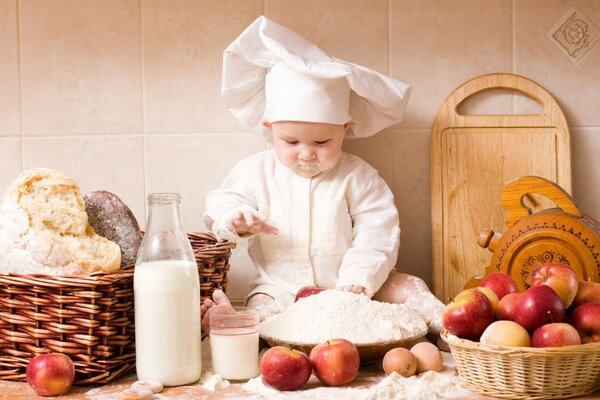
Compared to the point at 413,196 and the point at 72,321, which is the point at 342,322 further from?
the point at 413,196

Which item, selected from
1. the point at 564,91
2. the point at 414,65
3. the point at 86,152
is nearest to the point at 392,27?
the point at 414,65

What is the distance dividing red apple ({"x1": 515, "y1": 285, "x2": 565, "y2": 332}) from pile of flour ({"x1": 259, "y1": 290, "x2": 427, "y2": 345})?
0.22 m

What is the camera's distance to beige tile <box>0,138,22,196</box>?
1812 millimetres

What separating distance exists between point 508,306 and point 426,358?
182 mm

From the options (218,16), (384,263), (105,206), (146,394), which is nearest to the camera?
(146,394)

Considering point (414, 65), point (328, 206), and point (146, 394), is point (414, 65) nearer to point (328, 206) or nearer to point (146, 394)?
point (328, 206)

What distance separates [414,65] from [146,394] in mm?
1016

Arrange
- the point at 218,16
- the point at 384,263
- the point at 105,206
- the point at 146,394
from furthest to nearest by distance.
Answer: the point at 218,16
the point at 384,263
the point at 105,206
the point at 146,394

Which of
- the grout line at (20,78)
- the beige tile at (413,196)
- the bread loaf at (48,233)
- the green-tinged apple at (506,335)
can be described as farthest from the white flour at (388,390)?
the grout line at (20,78)

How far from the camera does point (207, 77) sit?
5.85 feet

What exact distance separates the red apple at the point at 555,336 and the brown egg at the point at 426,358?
0.67 feet

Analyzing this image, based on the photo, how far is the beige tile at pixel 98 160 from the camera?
181 cm

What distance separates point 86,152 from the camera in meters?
1.81

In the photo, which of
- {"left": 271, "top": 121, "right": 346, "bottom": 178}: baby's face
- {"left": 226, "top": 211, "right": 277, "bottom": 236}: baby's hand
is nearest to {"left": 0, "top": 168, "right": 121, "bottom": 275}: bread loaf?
{"left": 226, "top": 211, "right": 277, "bottom": 236}: baby's hand
